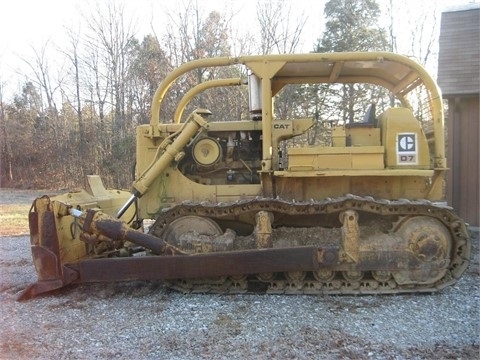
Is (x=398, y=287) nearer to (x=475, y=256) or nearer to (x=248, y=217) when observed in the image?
(x=248, y=217)

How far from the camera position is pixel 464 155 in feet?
33.4

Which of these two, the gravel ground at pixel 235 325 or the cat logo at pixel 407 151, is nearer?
the gravel ground at pixel 235 325

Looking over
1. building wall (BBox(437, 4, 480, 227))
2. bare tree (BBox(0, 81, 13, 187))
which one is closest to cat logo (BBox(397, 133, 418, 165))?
building wall (BBox(437, 4, 480, 227))

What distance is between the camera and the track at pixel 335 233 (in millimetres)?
5262

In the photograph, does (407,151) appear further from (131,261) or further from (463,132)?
(463,132)

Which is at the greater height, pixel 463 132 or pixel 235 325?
pixel 463 132

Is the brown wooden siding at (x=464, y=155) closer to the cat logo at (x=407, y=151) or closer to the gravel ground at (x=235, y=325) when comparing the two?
the gravel ground at (x=235, y=325)

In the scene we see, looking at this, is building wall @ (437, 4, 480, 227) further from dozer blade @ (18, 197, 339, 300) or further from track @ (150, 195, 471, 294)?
dozer blade @ (18, 197, 339, 300)

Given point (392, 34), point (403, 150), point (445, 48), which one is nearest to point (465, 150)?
point (445, 48)

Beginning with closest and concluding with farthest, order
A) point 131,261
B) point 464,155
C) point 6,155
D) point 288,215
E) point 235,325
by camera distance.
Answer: point 235,325
point 131,261
point 288,215
point 464,155
point 6,155

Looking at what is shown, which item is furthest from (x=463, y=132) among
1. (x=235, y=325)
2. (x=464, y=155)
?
(x=235, y=325)

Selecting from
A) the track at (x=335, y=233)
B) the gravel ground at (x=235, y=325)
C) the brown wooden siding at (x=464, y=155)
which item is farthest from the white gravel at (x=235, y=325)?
the brown wooden siding at (x=464, y=155)

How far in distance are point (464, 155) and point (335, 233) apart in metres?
6.16

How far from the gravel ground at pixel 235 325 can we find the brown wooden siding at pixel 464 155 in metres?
4.73
